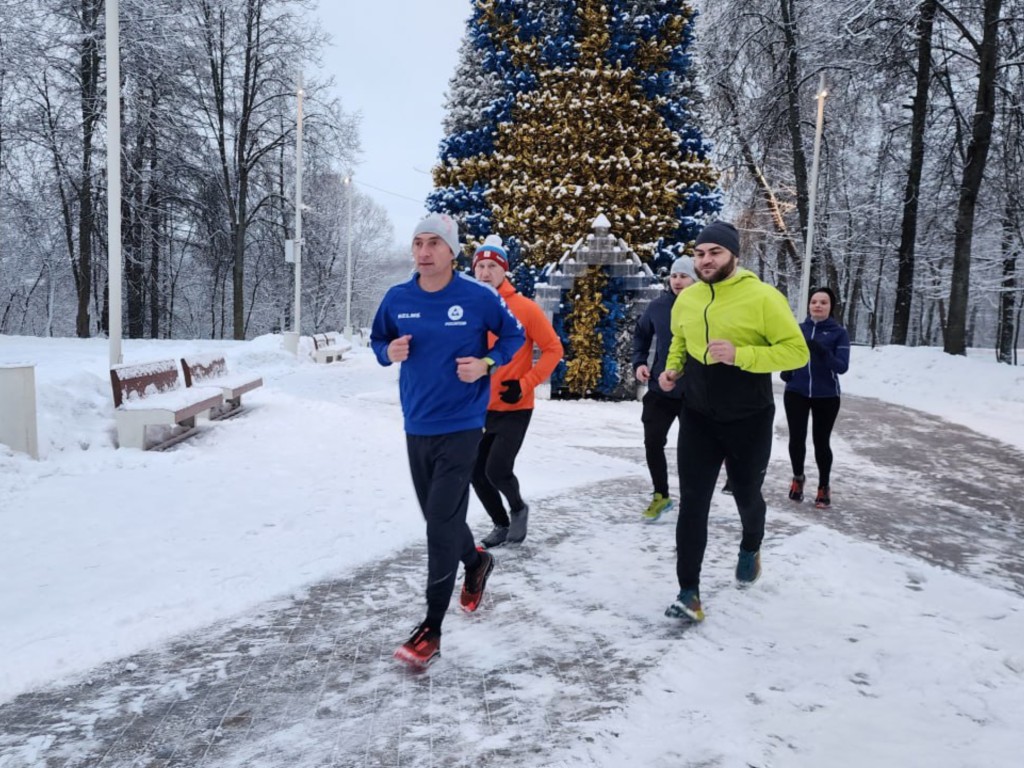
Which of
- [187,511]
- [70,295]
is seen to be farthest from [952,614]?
[70,295]

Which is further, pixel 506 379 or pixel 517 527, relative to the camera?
pixel 517 527

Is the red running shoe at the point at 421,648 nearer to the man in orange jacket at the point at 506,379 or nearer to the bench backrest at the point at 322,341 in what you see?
the man in orange jacket at the point at 506,379

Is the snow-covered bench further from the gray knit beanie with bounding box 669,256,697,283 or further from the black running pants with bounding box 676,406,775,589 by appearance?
the black running pants with bounding box 676,406,775,589

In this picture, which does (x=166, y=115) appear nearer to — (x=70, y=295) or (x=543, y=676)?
(x=70, y=295)

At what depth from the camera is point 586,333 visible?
1269 cm

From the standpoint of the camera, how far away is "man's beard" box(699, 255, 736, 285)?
3.59 m

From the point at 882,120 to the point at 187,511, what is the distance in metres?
23.5

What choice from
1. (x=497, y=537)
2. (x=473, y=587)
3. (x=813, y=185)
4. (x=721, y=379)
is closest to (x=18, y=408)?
(x=497, y=537)

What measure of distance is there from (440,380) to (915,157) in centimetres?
1975

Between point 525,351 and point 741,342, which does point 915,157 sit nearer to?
point 525,351

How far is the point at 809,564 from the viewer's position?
461cm

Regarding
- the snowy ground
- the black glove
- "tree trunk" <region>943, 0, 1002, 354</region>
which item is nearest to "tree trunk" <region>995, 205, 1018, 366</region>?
"tree trunk" <region>943, 0, 1002, 354</region>

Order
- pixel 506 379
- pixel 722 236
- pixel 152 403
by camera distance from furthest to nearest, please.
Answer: pixel 152 403 < pixel 506 379 < pixel 722 236

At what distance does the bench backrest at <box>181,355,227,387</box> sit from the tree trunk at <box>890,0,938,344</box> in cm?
1691
